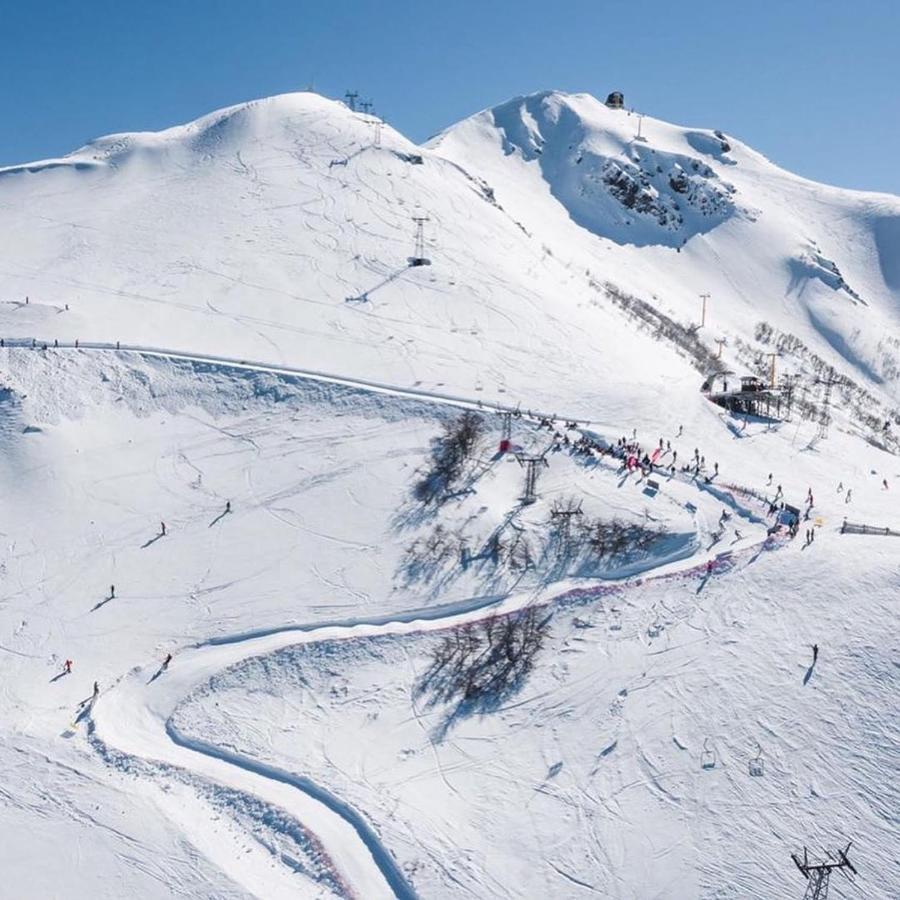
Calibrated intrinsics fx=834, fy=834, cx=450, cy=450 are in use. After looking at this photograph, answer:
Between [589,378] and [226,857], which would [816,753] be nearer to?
[226,857]

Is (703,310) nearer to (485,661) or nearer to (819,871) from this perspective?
(485,661)

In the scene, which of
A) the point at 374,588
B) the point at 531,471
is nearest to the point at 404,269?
the point at 531,471

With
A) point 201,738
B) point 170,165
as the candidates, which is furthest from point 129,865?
point 170,165

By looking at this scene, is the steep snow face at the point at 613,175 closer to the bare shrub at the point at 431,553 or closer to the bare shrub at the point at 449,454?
the bare shrub at the point at 449,454

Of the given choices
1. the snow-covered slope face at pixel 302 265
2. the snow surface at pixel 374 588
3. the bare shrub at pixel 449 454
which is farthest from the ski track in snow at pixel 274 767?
the snow-covered slope face at pixel 302 265

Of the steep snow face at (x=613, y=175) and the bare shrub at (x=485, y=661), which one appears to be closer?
the bare shrub at (x=485, y=661)

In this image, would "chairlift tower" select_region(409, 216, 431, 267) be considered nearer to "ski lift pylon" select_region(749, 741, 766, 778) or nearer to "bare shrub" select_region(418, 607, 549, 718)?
"bare shrub" select_region(418, 607, 549, 718)

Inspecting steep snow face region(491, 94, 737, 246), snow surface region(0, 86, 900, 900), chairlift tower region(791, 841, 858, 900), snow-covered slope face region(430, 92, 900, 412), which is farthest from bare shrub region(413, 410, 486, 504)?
steep snow face region(491, 94, 737, 246)
